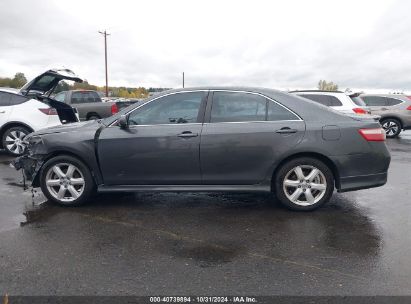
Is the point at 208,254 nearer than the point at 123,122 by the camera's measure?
Yes

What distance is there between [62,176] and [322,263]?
3.44 meters

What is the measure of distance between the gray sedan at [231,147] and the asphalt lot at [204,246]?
376 mm

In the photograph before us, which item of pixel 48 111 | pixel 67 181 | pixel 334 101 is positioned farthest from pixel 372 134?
pixel 48 111

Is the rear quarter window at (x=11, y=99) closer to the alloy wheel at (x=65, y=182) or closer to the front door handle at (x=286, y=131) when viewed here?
the alloy wheel at (x=65, y=182)

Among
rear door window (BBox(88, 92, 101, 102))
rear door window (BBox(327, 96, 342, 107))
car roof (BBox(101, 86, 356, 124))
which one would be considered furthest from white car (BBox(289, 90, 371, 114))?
rear door window (BBox(88, 92, 101, 102))

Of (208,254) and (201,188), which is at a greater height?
(201,188)

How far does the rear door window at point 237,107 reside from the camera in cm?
474

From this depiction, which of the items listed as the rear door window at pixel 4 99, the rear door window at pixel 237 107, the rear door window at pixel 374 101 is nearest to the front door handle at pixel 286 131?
the rear door window at pixel 237 107

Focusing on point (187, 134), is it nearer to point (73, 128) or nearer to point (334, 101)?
point (73, 128)

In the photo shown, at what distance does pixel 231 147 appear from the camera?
4652 mm

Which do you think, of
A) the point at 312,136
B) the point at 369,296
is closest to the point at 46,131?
the point at 312,136

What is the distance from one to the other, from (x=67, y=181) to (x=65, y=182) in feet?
0.11

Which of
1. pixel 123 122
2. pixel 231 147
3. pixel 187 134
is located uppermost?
pixel 123 122

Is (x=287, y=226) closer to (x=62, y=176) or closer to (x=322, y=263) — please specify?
(x=322, y=263)
